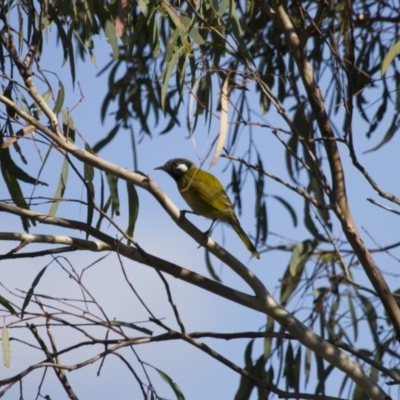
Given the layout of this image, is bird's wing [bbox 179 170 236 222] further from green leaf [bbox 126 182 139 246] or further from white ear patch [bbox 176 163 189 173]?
green leaf [bbox 126 182 139 246]

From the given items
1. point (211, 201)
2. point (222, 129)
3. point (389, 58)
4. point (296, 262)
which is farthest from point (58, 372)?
point (296, 262)

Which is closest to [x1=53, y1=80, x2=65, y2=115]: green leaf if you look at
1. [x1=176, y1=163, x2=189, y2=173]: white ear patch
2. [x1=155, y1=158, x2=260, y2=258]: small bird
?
[x1=155, y1=158, x2=260, y2=258]: small bird

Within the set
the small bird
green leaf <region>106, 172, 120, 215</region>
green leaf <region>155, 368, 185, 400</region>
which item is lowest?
green leaf <region>155, 368, 185, 400</region>

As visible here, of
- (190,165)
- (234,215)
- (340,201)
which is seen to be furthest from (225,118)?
(190,165)

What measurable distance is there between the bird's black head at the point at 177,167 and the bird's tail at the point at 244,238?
792mm

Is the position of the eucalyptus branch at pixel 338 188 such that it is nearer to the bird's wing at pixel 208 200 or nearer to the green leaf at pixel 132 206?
the green leaf at pixel 132 206

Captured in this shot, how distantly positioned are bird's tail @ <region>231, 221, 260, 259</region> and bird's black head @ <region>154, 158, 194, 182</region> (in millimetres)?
792

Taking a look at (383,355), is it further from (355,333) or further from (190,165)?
(190,165)

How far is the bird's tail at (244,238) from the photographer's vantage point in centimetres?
473

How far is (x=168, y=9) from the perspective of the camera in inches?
149

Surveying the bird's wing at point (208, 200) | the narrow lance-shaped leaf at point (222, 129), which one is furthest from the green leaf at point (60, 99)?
the bird's wing at point (208, 200)

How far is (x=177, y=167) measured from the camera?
5.65 m

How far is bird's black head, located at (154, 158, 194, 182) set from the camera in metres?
5.64

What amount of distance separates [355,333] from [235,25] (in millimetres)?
2292
